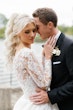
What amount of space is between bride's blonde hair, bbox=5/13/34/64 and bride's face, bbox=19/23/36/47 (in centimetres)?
4

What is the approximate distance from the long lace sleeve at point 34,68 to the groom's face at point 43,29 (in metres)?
0.24

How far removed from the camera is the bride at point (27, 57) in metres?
4.91

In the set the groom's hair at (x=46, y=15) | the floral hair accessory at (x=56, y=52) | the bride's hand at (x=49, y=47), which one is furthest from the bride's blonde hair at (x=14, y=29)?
the floral hair accessory at (x=56, y=52)

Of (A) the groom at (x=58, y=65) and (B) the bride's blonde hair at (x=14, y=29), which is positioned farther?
(B) the bride's blonde hair at (x=14, y=29)

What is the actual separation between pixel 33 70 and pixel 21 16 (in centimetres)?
59

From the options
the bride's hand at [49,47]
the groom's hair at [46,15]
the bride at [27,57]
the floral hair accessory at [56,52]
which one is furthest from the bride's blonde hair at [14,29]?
the floral hair accessory at [56,52]

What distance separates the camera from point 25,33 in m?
4.99

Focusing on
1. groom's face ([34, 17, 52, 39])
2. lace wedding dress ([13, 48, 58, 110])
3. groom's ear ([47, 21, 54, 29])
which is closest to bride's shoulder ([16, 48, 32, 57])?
lace wedding dress ([13, 48, 58, 110])

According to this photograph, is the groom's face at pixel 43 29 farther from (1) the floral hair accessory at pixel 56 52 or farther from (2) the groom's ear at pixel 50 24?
(1) the floral hair accessory at pixel 56 52

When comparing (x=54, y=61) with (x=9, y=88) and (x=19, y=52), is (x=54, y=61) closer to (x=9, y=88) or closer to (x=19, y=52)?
(x=19, y=52)

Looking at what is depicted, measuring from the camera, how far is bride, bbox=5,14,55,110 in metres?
4.91

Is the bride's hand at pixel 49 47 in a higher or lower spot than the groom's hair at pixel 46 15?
lower

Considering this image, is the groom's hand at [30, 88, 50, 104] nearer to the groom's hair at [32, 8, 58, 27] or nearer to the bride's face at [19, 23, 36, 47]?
the bride's face at [19, 23, 36, 47]

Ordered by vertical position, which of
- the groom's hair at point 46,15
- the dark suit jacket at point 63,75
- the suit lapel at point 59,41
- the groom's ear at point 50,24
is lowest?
the dark suit jacket at point 63,75
